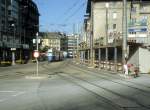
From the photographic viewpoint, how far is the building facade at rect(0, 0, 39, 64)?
363ft

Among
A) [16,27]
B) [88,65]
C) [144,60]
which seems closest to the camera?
[144,60]

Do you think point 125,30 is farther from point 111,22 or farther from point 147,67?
point 111,22

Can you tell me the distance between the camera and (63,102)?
61.6 ft

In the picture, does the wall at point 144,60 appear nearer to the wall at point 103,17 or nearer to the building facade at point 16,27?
the wall at point 103,17

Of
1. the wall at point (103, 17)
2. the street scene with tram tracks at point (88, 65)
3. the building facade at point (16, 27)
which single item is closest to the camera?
the street scene with tram tracks at point (88, 65)

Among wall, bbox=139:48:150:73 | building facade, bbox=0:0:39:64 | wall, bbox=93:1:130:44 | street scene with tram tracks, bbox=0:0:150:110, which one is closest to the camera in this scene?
street scene with tram tracks, bbox=0:0:150:110

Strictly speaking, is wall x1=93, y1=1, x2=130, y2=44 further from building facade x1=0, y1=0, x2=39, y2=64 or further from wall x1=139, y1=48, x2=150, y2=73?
wall x1=139, y1=48, x2=150, y2=73

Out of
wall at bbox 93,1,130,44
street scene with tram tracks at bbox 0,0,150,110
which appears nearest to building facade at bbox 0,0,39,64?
street scene with tram tracks at bbox 0,0,150,110

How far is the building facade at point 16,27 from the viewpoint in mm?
110600

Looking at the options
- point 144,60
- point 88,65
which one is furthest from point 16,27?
point 144,60

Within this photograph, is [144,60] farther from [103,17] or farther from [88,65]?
[103,17]

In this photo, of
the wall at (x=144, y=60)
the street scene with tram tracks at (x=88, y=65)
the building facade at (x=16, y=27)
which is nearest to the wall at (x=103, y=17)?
the street scene with tram tracks at (x=88, y=65)

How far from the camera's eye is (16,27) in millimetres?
129000

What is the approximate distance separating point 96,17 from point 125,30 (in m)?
61.7
